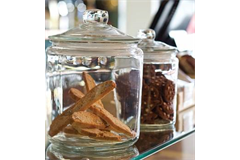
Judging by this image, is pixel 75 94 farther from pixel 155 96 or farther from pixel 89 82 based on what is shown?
pixel 155 96

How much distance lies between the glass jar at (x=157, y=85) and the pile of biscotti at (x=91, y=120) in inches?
5.8

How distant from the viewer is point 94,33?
0.56 metres

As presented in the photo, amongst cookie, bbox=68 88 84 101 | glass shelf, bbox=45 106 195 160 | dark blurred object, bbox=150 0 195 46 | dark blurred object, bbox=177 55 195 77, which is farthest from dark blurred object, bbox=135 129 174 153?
dark blurred object, bbox=150 0 195 46

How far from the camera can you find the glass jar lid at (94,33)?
0.55m

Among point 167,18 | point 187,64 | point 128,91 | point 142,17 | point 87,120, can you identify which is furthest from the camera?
point 142,17

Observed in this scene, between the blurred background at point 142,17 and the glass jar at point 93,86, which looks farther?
the blurred background at point 142,17

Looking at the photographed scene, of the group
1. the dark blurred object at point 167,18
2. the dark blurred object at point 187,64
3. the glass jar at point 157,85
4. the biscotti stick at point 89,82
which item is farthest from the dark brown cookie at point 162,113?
the dark blurred object at point 167,18

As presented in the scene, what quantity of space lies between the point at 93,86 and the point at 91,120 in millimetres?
74

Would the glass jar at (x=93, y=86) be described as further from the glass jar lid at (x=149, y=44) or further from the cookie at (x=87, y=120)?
the glass jar lid at (x=149, y=44)

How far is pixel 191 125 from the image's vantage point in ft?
2.46

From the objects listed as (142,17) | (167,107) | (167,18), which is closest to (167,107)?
(167,107)

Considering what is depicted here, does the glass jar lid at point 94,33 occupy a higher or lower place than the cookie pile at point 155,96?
higher
